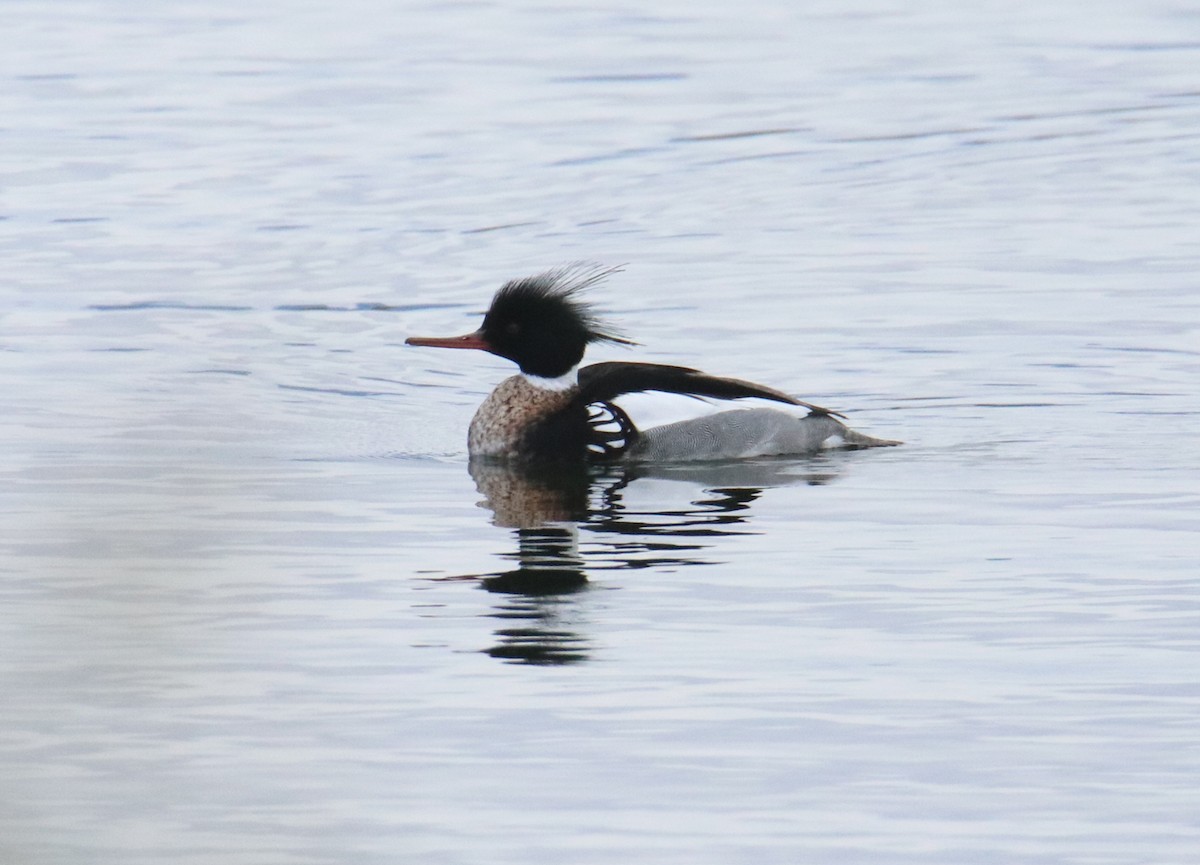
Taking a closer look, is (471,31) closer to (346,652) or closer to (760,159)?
(760,159)

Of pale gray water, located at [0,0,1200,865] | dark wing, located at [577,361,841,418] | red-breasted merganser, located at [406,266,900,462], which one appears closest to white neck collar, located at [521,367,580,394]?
red-breasted merganser, located at [406,266,900,462]

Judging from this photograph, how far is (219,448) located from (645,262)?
15.9 m

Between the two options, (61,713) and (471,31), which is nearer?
(61,713)

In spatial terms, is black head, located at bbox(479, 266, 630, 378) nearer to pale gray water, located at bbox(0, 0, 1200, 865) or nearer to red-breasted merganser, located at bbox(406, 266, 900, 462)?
red-breasted merganser, located at bbox(406, 266, 900, 462)

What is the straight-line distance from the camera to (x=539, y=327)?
13.1 metres

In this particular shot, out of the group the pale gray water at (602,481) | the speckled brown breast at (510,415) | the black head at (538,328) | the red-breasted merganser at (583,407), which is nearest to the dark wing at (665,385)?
the red-breasted merganser at (583,407)

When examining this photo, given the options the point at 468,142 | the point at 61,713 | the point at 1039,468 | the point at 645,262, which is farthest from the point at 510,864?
the point at 468,142

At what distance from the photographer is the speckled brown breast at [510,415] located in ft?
41.4

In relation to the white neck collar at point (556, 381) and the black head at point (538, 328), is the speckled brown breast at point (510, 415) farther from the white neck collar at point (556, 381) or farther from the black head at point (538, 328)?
the black head at point (538, 328)

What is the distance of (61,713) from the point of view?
275 inches

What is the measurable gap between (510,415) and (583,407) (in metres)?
0.41

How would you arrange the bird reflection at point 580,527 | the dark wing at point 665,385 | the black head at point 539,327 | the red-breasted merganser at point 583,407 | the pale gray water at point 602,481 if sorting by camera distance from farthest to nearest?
the black head at point 539,327 → the red-breasted merganser at point 583,407 → the dark wing at point 665,385 → the bird reflection at point 580,527 → the pale gray water at point 602,481

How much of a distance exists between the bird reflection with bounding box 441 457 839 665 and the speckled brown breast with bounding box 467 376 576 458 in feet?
0.46

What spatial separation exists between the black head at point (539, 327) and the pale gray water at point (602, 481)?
65 cm
